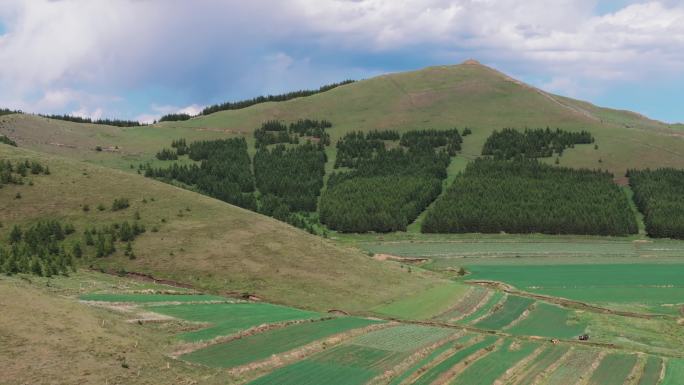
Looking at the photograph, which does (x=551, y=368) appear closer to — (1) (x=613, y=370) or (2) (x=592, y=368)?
(2) (x=592, y=368)

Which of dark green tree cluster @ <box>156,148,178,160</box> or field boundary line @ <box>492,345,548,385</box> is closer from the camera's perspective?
field boundary line @ <box>492,345,548,385</box>

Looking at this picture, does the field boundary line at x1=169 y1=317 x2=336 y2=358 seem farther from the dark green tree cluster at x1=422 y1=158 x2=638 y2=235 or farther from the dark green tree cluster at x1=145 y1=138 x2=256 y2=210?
the dark green tree cluster at x1=145 y1=138 x2=256 y2=210

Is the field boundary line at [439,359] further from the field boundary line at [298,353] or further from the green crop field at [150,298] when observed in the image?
the green crop field at [150,298]

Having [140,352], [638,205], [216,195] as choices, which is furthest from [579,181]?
[140,352]

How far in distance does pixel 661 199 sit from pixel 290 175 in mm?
91083

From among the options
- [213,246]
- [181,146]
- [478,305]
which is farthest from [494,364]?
[181,146]

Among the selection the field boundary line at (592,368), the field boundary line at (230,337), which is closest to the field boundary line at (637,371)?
the field boundary line at (592,368)

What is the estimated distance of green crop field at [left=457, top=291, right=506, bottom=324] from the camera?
5585cm

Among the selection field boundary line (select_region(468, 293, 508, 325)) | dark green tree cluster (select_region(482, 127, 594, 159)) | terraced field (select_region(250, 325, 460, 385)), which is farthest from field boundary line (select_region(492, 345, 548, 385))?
dark green tree cluster (select_region(482, 127, 594, 159))

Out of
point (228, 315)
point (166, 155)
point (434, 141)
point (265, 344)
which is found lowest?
point (265, 344)

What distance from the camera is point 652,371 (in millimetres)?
39906

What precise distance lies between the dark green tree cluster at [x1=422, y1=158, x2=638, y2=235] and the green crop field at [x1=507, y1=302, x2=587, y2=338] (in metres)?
68.1

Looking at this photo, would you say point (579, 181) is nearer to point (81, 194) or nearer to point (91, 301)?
point (81, 194)

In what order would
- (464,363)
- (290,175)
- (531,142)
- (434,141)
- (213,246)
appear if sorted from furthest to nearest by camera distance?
(434,141) → (531,142) → (290,175) → (213,246) → (464,363)
